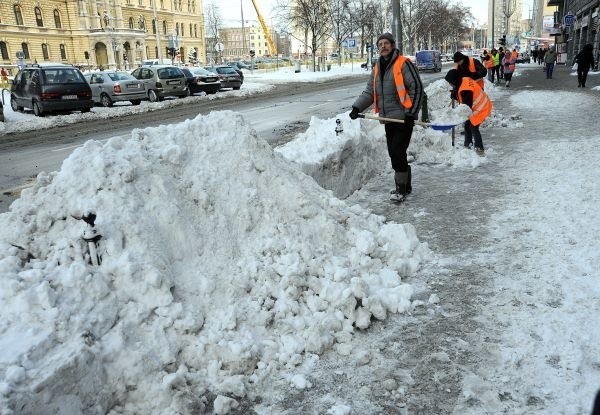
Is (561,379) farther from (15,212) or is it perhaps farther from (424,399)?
(15,212)

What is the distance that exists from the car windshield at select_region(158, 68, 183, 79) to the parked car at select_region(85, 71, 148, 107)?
4.03 feet

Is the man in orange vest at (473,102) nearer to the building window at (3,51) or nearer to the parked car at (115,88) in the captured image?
the parked car at (115,88)

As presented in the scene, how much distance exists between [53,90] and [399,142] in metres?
15.2

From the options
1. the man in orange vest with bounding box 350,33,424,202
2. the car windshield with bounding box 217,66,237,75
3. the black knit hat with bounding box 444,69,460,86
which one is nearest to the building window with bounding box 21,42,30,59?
the car windshield with bounding box 217,66,237,75

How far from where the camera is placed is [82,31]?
227ft

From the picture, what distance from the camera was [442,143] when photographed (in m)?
8.24

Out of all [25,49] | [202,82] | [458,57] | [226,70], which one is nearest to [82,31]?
[25,49]

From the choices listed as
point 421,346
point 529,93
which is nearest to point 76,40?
point 529,93

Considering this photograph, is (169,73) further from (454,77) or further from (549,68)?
(549,68)

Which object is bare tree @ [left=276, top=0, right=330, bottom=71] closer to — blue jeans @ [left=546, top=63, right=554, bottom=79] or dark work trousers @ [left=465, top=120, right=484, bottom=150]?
blue jeans @ [left=546, top=63, right=554, bottom=79]

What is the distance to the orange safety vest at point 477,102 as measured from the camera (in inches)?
311

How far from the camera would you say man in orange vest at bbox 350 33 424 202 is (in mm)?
5504

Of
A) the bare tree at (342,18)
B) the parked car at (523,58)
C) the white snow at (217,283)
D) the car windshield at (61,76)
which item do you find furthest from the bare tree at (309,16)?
the white snow at (217,283)

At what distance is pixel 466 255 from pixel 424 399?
6.46 feet
